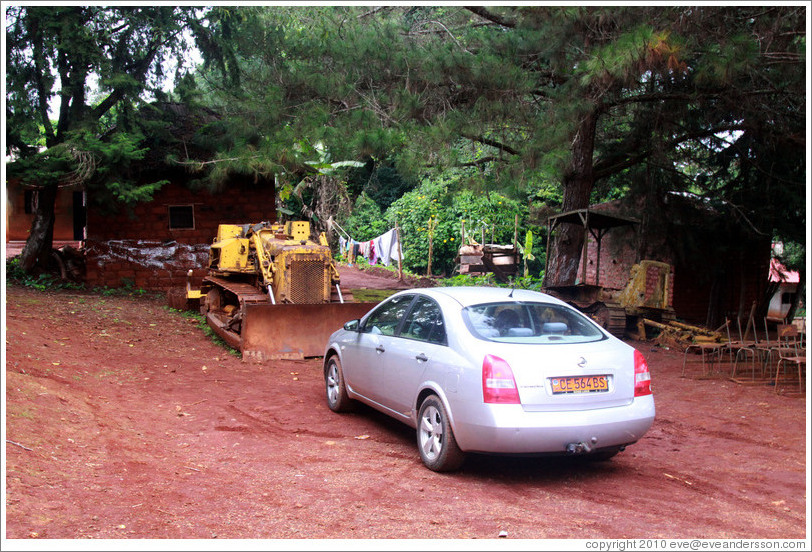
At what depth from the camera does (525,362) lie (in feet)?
17.1

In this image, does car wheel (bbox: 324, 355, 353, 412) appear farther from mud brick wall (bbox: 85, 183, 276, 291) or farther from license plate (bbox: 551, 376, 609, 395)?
mud brick wall (bbox: 85, 183, 276, 291)

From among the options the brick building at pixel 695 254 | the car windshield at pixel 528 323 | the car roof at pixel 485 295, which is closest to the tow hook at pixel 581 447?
the car windshield at pixel 528 323

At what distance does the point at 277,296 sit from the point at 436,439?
6657mm

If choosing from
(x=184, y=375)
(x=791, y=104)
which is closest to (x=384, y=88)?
(x=184, y=375)

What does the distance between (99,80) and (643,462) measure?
569 inches

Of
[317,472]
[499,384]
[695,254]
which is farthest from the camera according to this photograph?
[695,254]

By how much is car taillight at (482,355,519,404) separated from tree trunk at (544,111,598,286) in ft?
30.0

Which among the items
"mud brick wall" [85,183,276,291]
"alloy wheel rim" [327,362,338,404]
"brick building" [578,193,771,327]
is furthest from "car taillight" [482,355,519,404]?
"mud brick wall" [85,183,276,291]

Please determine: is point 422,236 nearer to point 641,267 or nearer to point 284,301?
point 641,267

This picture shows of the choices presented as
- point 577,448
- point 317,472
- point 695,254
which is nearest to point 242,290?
point 317,472

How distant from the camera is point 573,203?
15.2 m

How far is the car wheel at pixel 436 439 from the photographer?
5375mm

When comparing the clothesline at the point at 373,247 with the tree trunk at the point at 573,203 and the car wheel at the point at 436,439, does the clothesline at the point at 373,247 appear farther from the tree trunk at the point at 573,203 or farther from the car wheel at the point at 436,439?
the car wheel at the point at 436,439

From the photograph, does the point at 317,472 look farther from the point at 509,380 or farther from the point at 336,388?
the point at 336,388
